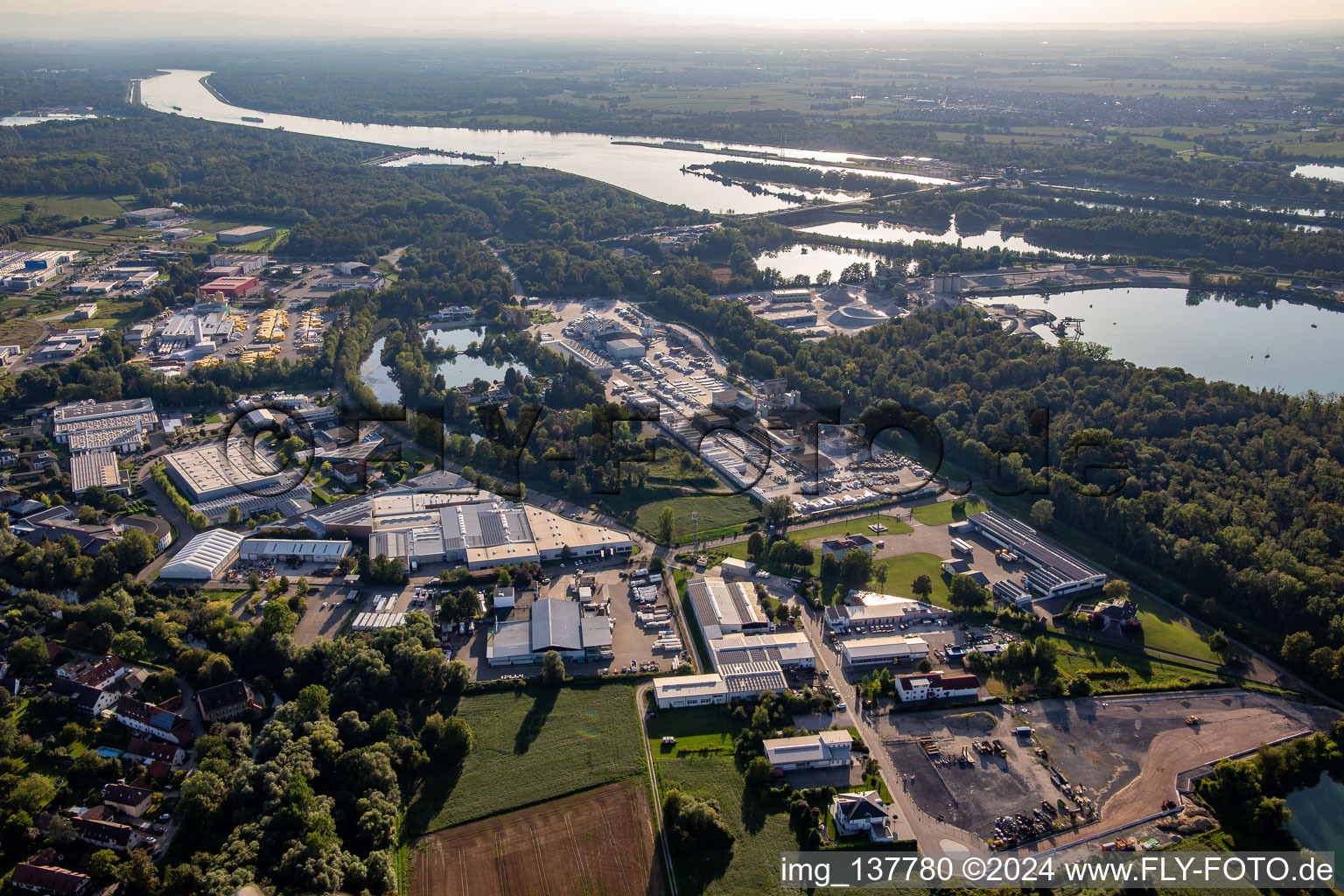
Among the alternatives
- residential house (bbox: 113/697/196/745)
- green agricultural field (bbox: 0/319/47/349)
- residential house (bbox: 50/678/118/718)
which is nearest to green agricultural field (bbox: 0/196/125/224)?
green agricultural field (bbox: 0/319/47/349)

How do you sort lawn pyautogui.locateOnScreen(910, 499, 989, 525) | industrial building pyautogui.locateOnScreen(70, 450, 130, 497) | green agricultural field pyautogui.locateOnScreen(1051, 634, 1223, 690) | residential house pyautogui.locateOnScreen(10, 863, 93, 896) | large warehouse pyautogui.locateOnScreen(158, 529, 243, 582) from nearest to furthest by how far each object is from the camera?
1. residential house pyautogui.locateOnScreen(10, 863, 93, 896)
2. green agricultural field pyautogui.locateOnScreen(1051, 634, 1223, 690)
3. large warehouse pyautogui.locateOnScreen(158, 529, 243, 582)
4. lawn pyautogui.locateOnScreen(910, 499, 989, 525)
5. industrial building pyautogui.locateOnScreen(70, 450, 130, 497)

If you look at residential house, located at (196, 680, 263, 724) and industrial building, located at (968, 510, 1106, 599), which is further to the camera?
industrial building, located at (968, 510, 1106, 599)

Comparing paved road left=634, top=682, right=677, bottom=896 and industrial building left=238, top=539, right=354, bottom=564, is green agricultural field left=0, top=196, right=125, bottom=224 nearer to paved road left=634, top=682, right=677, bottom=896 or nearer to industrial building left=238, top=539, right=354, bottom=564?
industrial building left=238, top=539, right=354, bottom=564

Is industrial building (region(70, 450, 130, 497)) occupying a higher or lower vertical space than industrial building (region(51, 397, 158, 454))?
lower

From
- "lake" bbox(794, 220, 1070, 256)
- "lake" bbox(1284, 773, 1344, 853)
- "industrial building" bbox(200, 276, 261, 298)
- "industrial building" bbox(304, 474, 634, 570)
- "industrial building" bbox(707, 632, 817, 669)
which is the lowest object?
"lake" bbox(1284, 773, 1344, 853)

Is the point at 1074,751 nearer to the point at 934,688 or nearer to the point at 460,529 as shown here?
the point at 934,688

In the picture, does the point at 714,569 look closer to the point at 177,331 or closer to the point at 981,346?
the point at 981,346

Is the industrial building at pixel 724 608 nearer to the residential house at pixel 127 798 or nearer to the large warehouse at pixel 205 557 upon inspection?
the residential house at pixel 127 798
